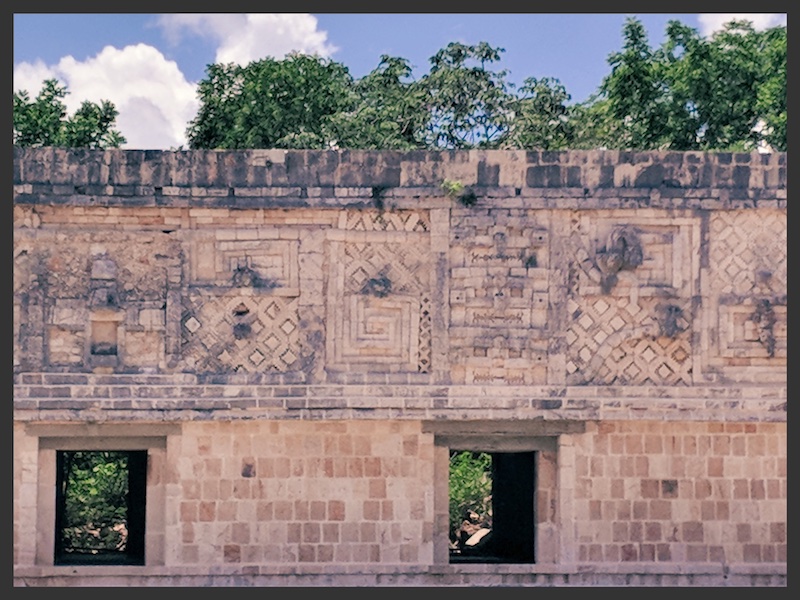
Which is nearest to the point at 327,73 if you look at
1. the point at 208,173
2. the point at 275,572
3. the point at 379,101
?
the point at 379,101

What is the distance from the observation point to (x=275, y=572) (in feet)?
30.3

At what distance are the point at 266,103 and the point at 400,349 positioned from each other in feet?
35.6

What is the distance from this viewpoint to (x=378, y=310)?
933 cm

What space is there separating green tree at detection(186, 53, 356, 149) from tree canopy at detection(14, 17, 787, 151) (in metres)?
0.02

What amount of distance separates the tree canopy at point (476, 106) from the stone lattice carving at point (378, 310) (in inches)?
333

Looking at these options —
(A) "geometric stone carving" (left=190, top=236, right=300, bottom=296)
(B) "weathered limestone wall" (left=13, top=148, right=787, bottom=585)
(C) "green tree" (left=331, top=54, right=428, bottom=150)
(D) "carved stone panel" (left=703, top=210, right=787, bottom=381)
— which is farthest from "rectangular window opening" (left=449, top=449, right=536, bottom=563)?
(C) "green tree" (left=331, top=54, right=428, bottom=150)

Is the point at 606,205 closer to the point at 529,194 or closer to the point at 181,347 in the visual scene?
the point at 529,194

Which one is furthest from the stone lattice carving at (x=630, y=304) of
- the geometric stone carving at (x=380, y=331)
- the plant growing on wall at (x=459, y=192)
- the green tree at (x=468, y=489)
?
the green tree at (x=468, y=489)

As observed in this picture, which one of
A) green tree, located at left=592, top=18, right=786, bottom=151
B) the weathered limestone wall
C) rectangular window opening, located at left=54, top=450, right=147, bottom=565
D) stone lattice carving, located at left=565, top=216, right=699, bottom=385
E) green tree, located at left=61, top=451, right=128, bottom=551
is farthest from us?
green tree, located at left=592, top=18, right=786, bottom=151

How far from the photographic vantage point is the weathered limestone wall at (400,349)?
9234 millimetres

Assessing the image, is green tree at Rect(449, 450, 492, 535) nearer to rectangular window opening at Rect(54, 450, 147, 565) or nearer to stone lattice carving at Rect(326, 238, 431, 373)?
rectangular window opening at Rect(54, 450, 147, 565)

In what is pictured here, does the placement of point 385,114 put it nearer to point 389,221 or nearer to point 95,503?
point 95,503

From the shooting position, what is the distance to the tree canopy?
59.3ft

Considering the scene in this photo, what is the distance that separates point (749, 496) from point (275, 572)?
3937 mm
